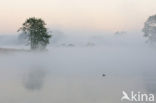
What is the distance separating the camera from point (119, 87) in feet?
107

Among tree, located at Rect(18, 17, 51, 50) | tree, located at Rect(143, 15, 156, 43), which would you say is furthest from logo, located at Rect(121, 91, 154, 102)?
tree, located at Rect(143, 15, 156, 43)

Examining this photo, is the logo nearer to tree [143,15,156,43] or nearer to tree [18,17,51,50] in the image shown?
tree [18,17,51,50]

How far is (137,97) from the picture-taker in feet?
89.2

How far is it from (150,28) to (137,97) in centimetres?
9362

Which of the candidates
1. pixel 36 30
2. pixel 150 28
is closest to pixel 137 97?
pixel 36 30

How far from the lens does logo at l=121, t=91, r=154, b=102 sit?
85.0ft

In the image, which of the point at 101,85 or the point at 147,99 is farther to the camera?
the point at 101,85

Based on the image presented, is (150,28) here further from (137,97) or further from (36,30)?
(137,97)

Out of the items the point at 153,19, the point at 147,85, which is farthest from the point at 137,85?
the point at 153,19

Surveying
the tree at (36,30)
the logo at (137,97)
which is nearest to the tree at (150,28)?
the tree at (36,30)

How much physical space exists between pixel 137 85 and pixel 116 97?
25.4 ft

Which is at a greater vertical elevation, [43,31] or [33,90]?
[43,31]

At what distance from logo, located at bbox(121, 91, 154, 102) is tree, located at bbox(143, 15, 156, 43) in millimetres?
90137

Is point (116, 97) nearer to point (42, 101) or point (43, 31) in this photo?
point (42, 101)
